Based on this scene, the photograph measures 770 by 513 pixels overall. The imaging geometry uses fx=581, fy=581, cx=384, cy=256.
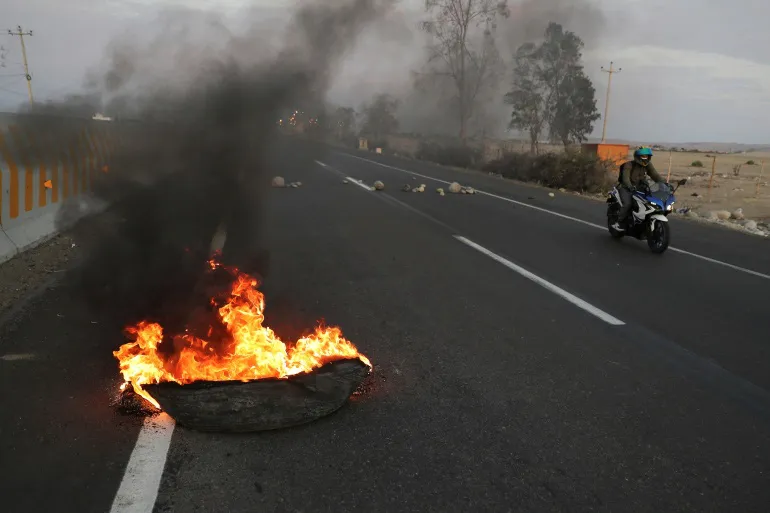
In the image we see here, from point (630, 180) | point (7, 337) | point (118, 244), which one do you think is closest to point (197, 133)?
point (118, 244)

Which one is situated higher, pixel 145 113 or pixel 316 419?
pixel 145 113

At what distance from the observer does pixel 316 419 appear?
3404mm

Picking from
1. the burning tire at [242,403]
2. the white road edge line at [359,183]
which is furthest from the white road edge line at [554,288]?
the white road edge line at [359,183]

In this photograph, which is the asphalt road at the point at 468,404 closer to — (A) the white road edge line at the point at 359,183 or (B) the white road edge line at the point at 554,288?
(B) the white road edge line at the point at 554,288

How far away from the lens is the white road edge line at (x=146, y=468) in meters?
2.60

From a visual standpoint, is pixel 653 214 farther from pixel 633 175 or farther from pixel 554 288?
pixel 554 288

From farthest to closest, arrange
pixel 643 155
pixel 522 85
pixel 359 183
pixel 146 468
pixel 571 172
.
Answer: pixel 522 85 → pixel 571 172 → pixel 359 183 → pixel 643 155 → pixel 146 468

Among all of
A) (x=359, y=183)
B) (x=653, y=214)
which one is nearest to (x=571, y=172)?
(x=359, y=183)

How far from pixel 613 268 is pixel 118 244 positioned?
19.8ft

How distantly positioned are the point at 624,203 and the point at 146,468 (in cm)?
860

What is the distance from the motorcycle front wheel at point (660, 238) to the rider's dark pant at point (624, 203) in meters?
0.65

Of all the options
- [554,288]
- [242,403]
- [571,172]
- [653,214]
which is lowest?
[571,172]

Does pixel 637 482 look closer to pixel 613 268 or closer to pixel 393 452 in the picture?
pixel 393 452

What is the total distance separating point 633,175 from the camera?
9.62 meters
